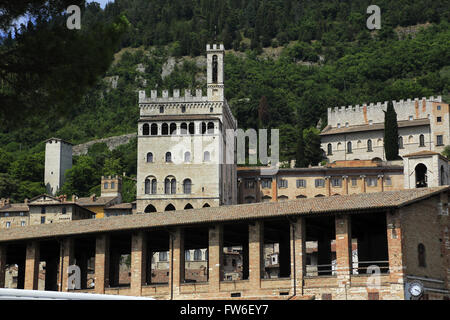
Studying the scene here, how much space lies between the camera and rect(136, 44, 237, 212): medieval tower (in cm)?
A: 7381

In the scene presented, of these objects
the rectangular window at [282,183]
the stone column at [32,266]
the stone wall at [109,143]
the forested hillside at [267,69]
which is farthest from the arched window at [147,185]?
the stone wall at [109,143]

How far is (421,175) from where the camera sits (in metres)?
51.0

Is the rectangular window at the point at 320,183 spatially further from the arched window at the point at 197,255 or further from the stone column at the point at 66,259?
the stone column at the point at 66,259

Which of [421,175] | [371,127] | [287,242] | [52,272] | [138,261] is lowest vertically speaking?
[52,272]

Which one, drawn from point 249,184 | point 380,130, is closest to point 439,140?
point 380,130

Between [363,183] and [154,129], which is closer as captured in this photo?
[154,129]

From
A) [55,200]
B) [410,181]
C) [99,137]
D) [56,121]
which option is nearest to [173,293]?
[410,181]

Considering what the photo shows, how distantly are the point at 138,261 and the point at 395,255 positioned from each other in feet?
46.6

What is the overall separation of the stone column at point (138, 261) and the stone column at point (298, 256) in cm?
870

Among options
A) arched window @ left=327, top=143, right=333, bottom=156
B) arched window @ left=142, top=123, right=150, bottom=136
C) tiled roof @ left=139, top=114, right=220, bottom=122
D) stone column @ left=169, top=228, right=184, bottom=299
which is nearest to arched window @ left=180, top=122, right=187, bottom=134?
tiled roof @ left=139, top=114, right=220, bottom=122

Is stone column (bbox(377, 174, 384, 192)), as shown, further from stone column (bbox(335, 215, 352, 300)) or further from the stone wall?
the stone wall

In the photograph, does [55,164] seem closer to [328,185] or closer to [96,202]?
[96,202]
